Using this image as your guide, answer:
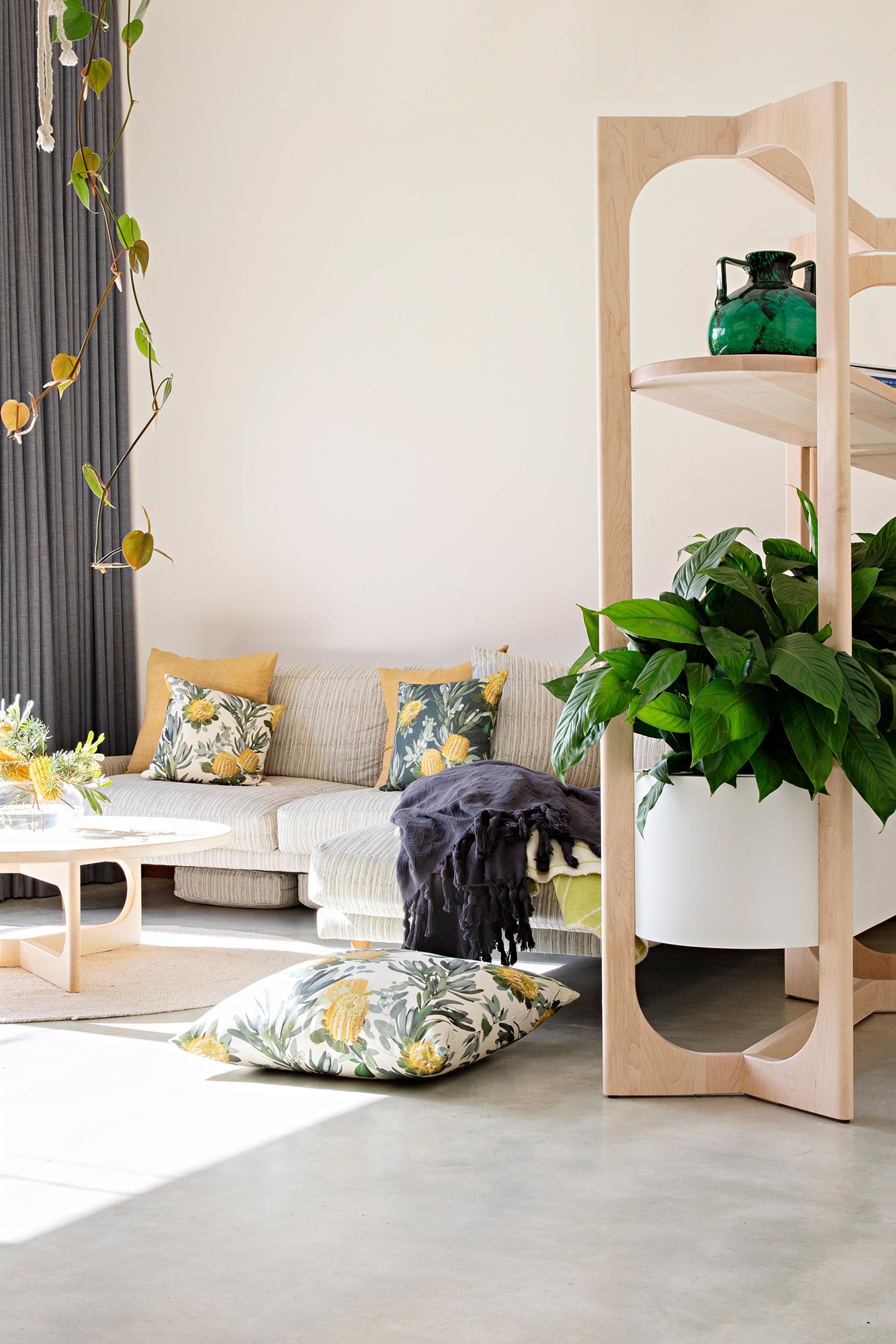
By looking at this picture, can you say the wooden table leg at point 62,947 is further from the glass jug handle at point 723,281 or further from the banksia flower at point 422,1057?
the glass jug handle at point 723,281

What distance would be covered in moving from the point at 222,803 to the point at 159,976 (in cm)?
87

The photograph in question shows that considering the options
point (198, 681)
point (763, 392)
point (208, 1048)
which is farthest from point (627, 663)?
point (198, 681)

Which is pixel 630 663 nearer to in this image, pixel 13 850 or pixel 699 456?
pixel 13 850

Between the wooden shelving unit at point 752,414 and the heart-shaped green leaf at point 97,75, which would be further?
the wooden shelving unit at point 752,414

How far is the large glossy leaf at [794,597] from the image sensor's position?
2.37 metres

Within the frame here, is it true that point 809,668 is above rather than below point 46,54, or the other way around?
below

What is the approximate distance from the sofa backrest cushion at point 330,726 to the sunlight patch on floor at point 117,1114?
176 cm

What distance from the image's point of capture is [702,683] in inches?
90.1

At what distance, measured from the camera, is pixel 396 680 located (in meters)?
4.57

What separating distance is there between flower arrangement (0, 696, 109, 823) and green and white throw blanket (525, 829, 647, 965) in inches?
48.5

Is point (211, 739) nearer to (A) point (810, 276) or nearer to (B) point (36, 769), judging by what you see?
(B) point (36, 769)

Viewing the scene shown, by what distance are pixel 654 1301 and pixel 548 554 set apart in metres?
3.20

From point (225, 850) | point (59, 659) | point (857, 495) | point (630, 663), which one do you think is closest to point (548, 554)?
point (857, 495)

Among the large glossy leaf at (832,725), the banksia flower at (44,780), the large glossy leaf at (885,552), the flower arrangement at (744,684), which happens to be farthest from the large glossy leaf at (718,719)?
the banksia flower at (44,780)
